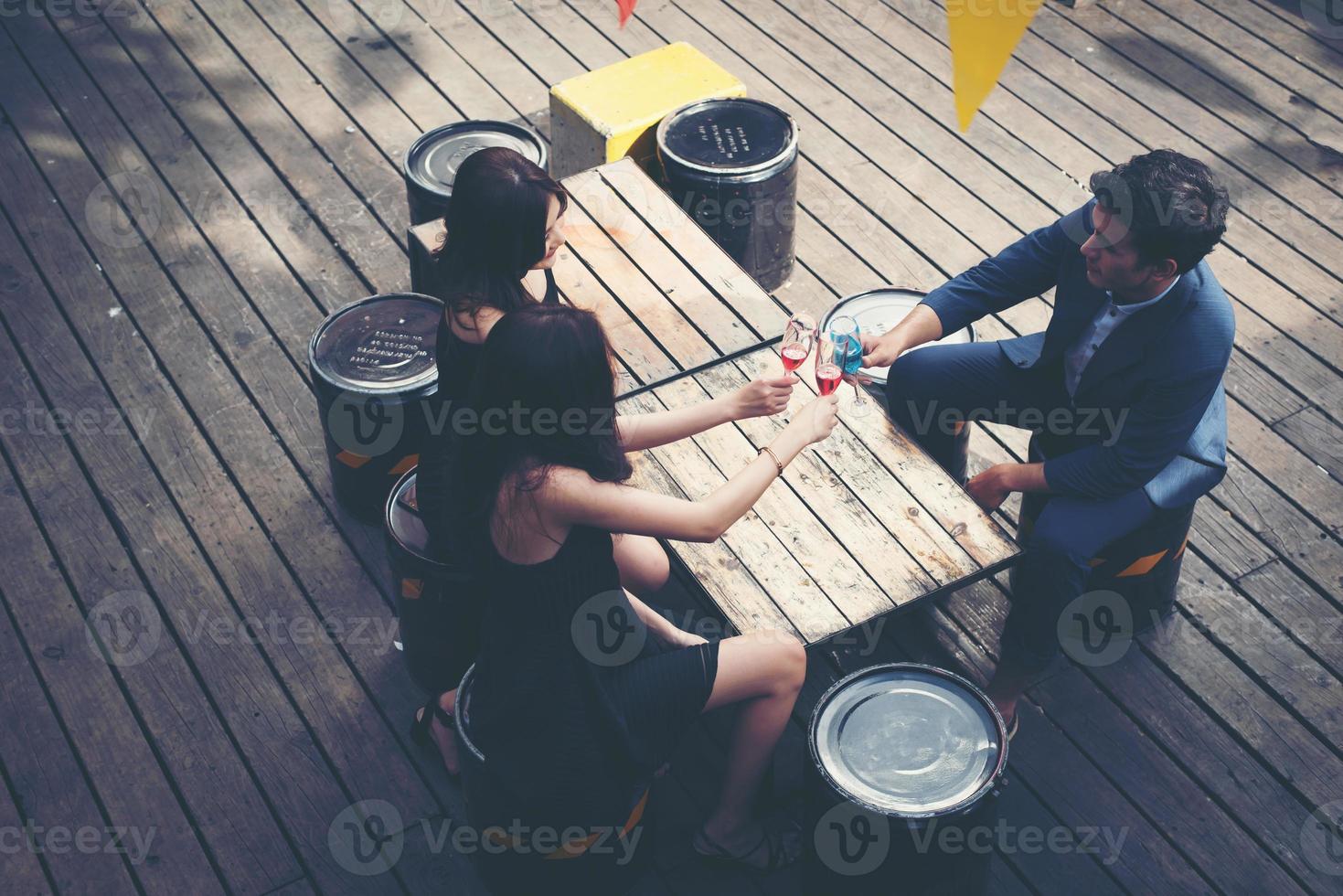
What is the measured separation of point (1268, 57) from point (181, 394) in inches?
195

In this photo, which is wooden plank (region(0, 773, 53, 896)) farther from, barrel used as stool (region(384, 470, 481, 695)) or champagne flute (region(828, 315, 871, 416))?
champagne flute (region(828, 315, 871, 416))

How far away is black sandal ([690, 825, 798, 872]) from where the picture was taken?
10.6ft

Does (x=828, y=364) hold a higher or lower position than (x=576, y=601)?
higher

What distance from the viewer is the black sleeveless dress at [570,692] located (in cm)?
275

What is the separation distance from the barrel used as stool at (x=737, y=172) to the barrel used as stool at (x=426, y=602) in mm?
1669

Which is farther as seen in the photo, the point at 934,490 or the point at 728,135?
the point at 728,135

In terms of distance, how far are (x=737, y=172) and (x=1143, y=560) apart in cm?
192

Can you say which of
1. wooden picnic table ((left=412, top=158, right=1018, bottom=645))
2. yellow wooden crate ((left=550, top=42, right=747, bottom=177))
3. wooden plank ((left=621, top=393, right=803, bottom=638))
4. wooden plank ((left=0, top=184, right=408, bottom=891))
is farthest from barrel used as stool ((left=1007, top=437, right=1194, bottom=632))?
wooden plank ((left=0, top=184, right=408, bottom=891))

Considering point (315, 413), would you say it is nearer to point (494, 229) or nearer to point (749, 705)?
point (494, 229)

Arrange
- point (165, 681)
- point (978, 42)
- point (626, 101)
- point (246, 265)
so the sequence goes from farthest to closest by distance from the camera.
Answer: point (246, 265)
point (626, 101)
point (165, 681)
point (978, 42)

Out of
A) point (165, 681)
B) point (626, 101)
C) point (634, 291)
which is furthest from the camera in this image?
point (626, 101)

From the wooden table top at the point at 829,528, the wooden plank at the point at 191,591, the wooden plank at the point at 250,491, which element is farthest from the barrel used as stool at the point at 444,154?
the wooden table top at the point at 829,528

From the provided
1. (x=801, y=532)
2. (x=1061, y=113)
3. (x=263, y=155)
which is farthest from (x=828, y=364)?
(x=263, y=155)

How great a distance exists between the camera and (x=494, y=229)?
3236 millimetres
